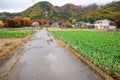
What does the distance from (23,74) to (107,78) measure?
142 inches

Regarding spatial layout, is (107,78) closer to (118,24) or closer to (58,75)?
(58,75)

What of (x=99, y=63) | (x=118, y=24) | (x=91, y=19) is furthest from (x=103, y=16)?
(x=99, y=63)

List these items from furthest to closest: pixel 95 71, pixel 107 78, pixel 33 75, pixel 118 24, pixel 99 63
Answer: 1. pixel 118 24
2. pixel 99 63
3. pixel 95 71
4. pixel 33 75
5. pixel 107 78

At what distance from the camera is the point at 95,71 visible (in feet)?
30.6

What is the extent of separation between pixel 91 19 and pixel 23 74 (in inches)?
5489

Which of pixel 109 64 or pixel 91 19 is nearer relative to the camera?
pixel 109 64

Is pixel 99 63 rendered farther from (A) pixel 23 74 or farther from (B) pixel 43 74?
(A) pixel 23 74

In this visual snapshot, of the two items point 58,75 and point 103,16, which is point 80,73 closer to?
point 58,75

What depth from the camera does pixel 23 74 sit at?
28.7 ft

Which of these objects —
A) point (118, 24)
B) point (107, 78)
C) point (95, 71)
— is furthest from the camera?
point (118, 24)

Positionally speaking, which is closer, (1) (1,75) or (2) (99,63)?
(1) (1,75)

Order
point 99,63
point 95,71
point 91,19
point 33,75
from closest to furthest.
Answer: point 33,75 → point 95,71 → point 99,63 → point 91,19

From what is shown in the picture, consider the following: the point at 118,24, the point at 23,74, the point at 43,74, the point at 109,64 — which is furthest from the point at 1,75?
the point at 118,24

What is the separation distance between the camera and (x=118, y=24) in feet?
320
